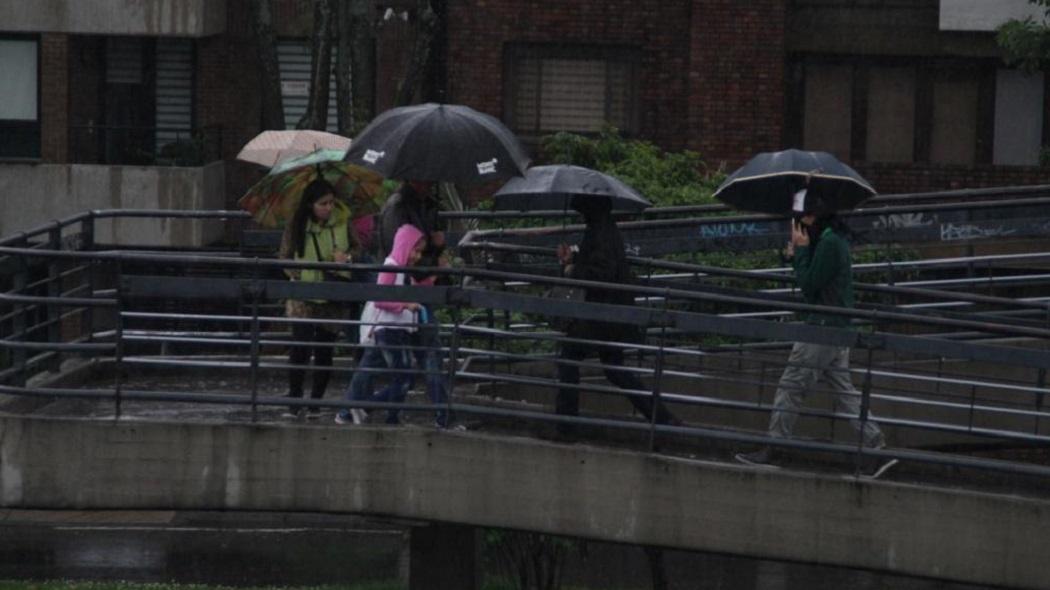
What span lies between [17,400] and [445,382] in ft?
8.70

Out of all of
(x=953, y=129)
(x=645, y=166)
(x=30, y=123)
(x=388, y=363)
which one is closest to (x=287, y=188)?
(x=388, y=363)

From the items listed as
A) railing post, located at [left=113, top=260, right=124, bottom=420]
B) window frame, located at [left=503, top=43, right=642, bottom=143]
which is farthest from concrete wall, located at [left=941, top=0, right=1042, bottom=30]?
railing post, located at [left=113, top=260, right=124, bottom=420]

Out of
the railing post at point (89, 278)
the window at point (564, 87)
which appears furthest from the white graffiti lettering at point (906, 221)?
the window at point (564, 87)

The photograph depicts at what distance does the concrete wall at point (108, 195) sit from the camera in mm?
26250

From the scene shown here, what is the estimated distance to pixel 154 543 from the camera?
19.8m

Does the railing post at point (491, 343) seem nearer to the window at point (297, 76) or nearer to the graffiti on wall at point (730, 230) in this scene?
the graffiti on wall at point (730, 230)

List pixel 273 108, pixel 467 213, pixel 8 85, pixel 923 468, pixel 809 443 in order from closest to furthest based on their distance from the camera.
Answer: pixel 809 443, pixel 923 468, pixel 467 213, pixel 273 108, pixel 8 85

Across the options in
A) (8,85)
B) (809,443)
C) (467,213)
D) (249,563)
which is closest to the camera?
(809,443)

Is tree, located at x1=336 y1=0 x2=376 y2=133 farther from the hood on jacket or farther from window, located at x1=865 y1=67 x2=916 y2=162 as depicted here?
the hood on jacket

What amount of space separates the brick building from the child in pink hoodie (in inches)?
570

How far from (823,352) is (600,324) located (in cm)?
124

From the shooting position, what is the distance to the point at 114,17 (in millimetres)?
25984

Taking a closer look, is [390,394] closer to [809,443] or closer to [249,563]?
[809,443]

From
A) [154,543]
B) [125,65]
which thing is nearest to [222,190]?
[125,65]
